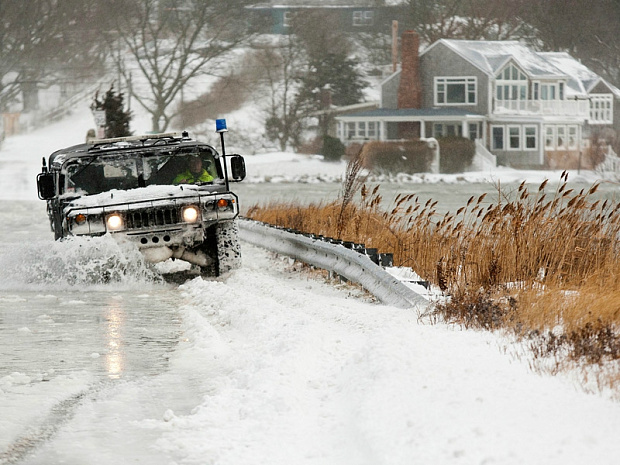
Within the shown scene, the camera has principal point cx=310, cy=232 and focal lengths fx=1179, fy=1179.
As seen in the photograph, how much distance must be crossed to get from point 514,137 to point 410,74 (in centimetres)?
751

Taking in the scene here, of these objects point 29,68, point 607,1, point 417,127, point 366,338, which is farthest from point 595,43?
point 366,338

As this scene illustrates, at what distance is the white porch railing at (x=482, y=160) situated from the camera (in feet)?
209

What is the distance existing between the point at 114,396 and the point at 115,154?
802cm

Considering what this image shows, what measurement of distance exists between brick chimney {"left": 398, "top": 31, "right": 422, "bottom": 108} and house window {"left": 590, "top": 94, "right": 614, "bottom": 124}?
506 inches

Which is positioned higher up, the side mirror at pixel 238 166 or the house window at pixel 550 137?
the side mirror at pixel 238 166

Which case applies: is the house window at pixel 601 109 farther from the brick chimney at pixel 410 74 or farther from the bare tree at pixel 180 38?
the bare tree at pixel 180 38

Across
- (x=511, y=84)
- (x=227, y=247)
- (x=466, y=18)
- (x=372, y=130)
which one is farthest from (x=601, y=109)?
(x=227, y=247)

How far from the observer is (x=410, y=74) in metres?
71.0

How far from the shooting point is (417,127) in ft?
229

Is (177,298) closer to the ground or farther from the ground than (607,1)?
closer to the ground

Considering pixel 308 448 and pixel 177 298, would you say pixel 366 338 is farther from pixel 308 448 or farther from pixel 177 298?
pixel 177 298

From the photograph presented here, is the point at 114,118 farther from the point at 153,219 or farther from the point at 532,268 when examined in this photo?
the point at 532,268

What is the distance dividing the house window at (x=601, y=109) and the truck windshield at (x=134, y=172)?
64058 millimetres

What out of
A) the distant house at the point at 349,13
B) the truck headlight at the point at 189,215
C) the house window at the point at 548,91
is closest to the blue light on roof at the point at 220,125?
the truck headlight at the point at 189,215
